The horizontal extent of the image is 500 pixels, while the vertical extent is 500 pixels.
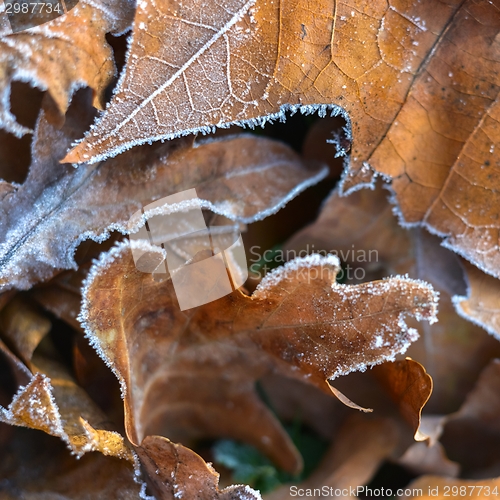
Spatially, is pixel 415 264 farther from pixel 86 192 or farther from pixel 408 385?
pixel 86 192

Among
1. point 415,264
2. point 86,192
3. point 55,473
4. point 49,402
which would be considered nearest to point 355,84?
point 415,264

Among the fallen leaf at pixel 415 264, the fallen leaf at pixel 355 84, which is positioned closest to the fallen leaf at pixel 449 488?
the fallen leaf at pixel 415 264

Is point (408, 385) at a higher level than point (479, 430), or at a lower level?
higher

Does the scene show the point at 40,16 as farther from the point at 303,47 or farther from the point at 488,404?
the point at 488,404

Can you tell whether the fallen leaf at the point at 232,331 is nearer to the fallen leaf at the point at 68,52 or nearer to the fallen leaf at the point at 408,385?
the fallen leaf at the point at 408,385

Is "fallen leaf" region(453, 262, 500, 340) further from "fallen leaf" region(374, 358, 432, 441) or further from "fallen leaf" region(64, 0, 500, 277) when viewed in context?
"fallen leaf" region(374, 358, 432, 441)

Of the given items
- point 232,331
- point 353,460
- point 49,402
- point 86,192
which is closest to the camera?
point 49,402
